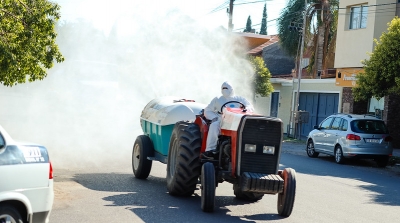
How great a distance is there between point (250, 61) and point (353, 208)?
1213 inches

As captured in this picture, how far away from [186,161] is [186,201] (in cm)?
74

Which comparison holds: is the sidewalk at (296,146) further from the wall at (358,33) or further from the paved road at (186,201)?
the paved road at (186,201)

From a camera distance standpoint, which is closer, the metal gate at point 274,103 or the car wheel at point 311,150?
the car wheel at point 311,150

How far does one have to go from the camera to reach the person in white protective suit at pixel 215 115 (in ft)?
34.2

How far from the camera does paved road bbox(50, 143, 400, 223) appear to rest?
9523 millimetres

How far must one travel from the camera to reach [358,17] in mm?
31625

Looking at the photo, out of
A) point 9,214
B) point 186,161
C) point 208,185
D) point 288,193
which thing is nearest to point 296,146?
point 186,161

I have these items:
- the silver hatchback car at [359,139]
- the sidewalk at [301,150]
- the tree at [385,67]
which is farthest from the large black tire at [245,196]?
the tree at [385,67]

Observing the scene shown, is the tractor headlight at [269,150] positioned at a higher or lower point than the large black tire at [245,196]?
higher

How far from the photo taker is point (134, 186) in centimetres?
1236

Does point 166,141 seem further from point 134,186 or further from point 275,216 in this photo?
point 275,216

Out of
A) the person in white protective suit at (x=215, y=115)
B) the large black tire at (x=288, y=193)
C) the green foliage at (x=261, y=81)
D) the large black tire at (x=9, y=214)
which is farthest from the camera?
the green foliage at (x=261, y=81)

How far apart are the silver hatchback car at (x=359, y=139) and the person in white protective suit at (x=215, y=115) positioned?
36.0 ft

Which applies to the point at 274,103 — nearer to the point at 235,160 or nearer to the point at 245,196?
Answer: the point at 245,196
